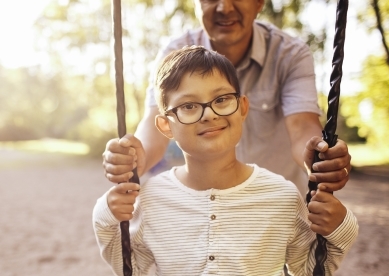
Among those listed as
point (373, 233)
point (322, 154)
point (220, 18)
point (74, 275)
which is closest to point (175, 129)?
point (322, 154)

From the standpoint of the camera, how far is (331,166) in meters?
1.39

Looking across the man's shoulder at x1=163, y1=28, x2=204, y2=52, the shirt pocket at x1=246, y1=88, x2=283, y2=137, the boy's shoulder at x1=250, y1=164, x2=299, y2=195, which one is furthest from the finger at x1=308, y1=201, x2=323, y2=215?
the man's shoulder at x1=163, y1=28, x2=204, y2=52

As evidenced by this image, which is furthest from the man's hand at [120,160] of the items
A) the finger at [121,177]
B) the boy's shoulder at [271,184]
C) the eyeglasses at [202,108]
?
the boy's shoulder at [271,184]

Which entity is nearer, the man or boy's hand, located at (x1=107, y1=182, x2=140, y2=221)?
boy's hand, located at (x1=107, y1=182, x2=140, y2=221)

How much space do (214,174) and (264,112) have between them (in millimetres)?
988

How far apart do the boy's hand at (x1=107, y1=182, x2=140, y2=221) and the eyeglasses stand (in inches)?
11.8

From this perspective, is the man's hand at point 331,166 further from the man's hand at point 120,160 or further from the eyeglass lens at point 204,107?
the man's hand at point 120,160

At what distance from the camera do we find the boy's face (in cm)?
154

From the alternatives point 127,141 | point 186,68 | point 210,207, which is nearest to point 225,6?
point 186,68

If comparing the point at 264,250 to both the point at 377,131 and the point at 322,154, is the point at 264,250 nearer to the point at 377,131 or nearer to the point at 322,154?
the point at 322,154

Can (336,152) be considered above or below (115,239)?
above

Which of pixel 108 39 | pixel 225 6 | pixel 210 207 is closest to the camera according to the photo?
pixel 210 207

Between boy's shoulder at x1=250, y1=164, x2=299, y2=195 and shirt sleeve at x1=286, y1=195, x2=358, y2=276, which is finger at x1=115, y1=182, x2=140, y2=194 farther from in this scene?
shirt sleeve at x1=286, y1=195, x2=358, y2=276

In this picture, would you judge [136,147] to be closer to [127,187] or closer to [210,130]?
[127,187]
